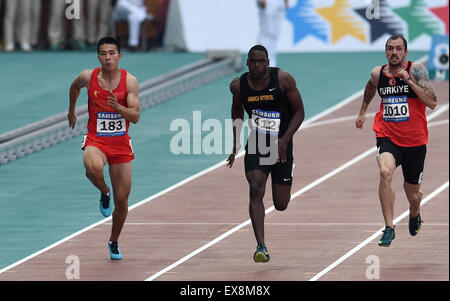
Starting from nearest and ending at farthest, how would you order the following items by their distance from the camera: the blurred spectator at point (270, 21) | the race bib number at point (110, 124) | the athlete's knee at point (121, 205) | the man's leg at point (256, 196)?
the race bib number at point (110, 124) → the man's leg at point (256, 196) → the athlete's knee at point (121, 205) → the blurred spectator at point (270, 21)

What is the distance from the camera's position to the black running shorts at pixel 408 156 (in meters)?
14.3

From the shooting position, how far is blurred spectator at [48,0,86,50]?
2950 cm

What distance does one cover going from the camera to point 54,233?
1702 cm

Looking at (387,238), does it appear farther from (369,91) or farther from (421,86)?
(421,86)

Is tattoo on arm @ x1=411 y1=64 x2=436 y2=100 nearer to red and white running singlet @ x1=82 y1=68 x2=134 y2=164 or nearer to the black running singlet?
the black running singlet

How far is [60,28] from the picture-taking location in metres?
30.1

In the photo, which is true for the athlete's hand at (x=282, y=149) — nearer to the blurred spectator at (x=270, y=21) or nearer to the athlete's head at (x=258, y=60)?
the athlete's head at (x=258, y=60)

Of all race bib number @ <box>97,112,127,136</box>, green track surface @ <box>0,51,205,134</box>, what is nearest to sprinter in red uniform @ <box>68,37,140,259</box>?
race bib number @ <box>97,112,127,136</box>

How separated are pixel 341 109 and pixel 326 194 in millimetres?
5990

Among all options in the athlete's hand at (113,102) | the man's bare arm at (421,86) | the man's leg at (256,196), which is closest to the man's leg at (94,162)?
the athlete's hand at (113,102)

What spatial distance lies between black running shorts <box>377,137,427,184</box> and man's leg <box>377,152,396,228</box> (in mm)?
109

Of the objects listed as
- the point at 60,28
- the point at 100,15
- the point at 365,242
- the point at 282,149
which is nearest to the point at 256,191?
the point at 282,149

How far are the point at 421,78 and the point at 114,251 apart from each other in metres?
3.84

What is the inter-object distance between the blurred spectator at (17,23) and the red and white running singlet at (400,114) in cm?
1612
